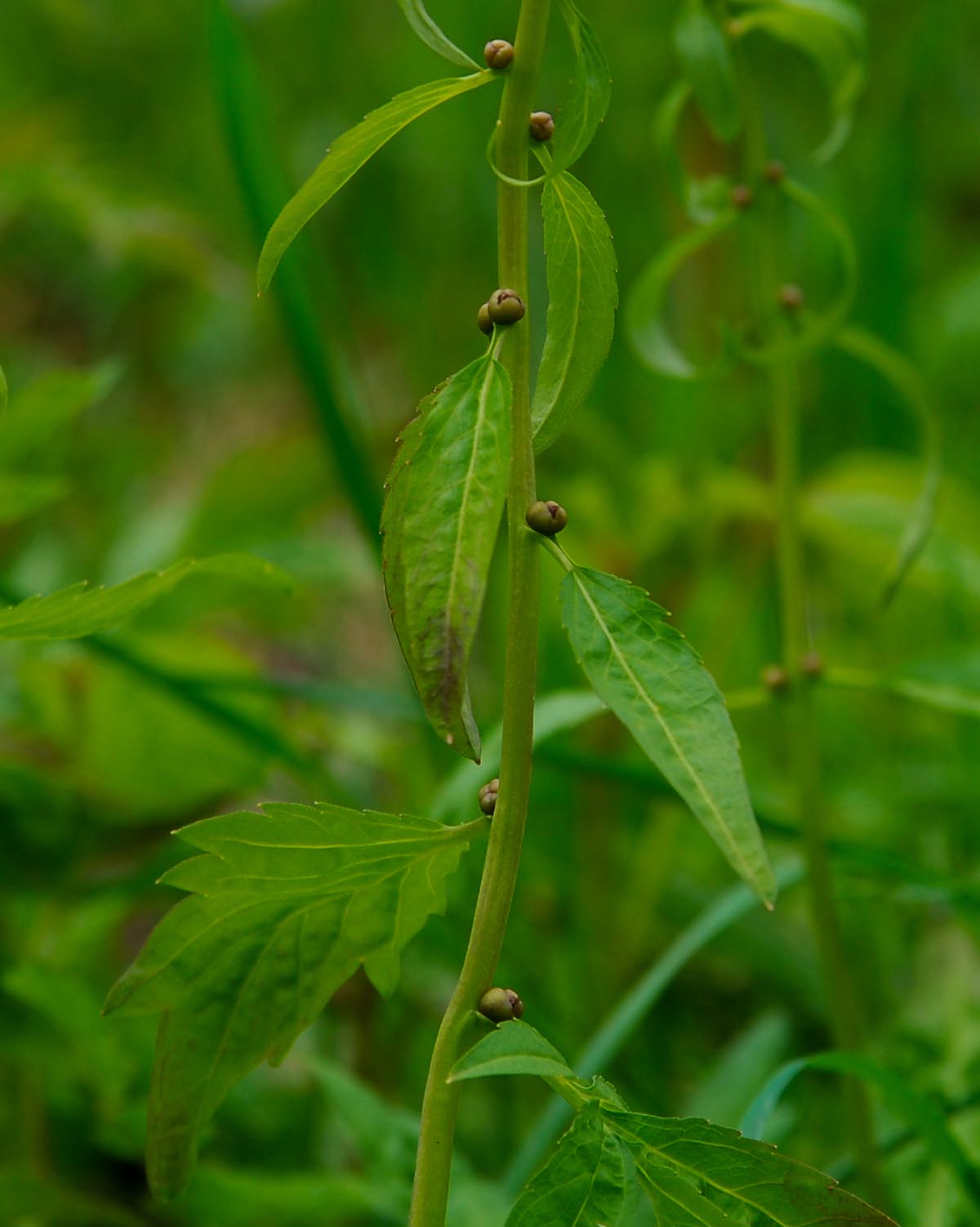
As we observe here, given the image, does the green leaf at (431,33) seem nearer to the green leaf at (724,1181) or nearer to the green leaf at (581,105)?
the green leaf at (581,105)

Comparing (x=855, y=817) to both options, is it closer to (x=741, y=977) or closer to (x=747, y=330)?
(x=741, y=977)

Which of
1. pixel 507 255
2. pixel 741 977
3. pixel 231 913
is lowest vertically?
pixel 741 977

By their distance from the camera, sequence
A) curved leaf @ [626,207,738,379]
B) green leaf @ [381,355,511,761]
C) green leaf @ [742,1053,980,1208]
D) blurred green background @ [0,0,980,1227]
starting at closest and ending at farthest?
green leaf @ [381,355,511,761] < green leaf @ [742,1053,980,1208] < curved leaf @ [626,207,738,379] < blurred green background @ [0,0,980,1227]

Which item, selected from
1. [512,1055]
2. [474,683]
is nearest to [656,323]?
[512,1055]

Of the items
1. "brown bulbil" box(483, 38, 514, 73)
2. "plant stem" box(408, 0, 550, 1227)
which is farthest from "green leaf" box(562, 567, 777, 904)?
"brown bulbil" box(483, 38, 514, 73)

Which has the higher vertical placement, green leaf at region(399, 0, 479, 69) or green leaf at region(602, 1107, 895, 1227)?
green leaf at region(399, 0, 479, 69)

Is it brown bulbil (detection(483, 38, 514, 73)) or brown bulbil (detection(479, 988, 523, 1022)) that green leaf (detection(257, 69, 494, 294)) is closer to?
brown bulbil (detection(483, 38, 514, 73))

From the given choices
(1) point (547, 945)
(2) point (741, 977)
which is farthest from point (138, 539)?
(2) point (741, 977)
